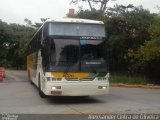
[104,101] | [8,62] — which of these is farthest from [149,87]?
[8,62]

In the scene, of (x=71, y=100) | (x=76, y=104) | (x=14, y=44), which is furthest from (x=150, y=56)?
(x=14, y=44)

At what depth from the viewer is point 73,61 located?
18.3m

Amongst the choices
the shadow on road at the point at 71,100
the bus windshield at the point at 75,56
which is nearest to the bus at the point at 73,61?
the bus windshield at the point at 75,56

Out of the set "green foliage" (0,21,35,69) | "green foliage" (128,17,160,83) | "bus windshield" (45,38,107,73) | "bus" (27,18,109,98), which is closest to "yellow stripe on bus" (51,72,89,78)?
"bus" (27,18,109,98)

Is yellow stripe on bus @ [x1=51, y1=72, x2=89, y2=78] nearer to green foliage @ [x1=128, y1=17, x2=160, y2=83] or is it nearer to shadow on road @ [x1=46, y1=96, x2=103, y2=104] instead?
shadow on road @ [x1=46, y1=96, x2=103, y2=104]

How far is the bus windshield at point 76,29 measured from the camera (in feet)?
61.5

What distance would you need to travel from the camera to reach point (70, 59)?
18297mm

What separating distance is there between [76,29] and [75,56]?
4.31ft

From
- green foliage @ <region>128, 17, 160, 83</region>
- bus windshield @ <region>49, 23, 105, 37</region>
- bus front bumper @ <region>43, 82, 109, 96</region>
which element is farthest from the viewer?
green foliage @ <region>128, 17, 160, 83</region>

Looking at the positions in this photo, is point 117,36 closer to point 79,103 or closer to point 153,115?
point 79,103

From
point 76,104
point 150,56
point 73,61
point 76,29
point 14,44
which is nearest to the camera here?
point 73,61

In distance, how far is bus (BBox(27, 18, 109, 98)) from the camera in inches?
715

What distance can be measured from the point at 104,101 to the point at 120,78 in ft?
41.9

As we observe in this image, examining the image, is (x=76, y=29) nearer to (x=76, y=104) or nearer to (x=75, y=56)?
(x=75, y=56)
